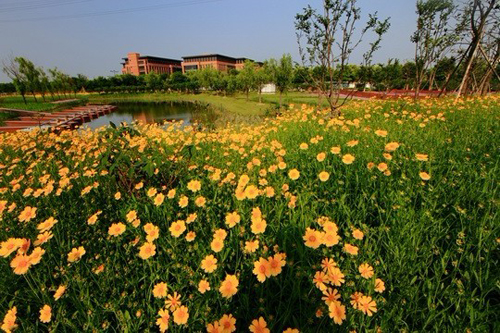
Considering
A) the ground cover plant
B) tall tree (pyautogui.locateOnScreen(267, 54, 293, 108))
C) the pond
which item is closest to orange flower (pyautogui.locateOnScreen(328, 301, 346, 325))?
the ground cover plant

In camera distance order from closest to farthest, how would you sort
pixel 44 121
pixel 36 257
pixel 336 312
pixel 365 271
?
pixel 336 312 < pixel 365 271 < pixel 36 257 < pixel 44 121

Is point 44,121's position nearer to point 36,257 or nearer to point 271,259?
point 36,257

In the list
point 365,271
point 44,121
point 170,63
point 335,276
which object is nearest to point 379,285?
point 365,271

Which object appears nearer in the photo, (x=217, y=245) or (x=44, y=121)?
(x=217, y=245)

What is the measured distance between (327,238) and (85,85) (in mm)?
81077

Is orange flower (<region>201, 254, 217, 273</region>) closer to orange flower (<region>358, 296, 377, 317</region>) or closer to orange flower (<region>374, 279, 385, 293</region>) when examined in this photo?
orange flower (<region>358, 296, 377, 317</region>)

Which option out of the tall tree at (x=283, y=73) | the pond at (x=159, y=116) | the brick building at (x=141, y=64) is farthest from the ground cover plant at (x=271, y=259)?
the brick building at (x=141, y=64)

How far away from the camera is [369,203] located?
2.01m

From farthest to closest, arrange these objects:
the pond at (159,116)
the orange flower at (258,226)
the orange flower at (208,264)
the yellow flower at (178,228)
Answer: the pond at (159,116), the yellow flower at (178,228), the orange flower at (258,226), the orange flower at (208,264)

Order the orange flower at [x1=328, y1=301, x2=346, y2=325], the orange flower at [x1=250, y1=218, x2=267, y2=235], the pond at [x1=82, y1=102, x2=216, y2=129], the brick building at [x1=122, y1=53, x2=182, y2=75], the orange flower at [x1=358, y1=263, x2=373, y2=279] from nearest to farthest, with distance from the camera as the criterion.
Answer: the orange flower at [x1=328, y1=301, x2=346, y2=325]
the orange flower at [x1=358, y1=263, x2=373, y2=279]
the orange flower at [x1=250, y1=218, x2=267, y2=235]
the pond at [x1=82, y1=102, x2=216, y2=129]
the brick building at [x1=122, y1=53, x2=182, y2=75]

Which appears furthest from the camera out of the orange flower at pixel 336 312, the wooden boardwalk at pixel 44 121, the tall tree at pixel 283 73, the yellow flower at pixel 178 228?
the tall tree at pixel 283 73

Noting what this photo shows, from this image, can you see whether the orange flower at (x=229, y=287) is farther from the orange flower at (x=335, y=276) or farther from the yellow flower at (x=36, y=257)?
the yellow flower at (x=36, y=257)

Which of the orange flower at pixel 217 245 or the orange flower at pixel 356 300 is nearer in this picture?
the orange flower at pixel 356 300

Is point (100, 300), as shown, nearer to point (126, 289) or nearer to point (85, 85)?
point (126, 289)
